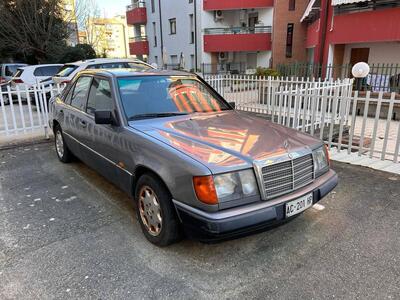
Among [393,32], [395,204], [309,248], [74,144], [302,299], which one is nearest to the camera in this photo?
[302,299]

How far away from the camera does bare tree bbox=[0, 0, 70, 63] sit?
66.6 feet

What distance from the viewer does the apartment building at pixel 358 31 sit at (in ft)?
36.9

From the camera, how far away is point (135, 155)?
120 inches

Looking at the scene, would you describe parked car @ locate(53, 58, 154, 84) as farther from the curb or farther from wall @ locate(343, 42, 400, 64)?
wall @ locate(343, 42, 400, 64)

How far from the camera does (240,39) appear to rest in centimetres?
2406

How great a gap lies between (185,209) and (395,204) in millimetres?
2746

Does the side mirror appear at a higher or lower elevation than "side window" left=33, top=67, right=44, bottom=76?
lower

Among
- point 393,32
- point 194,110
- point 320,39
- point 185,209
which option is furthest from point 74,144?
point 320,39

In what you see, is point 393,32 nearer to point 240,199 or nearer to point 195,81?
point 195,81

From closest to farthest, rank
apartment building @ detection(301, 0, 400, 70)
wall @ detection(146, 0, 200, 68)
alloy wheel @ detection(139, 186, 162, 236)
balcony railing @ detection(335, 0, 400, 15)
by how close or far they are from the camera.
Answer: alloy wheel @ detection(139, 186, 162, 236)
balcony railing @ detection(335, 0, 400, 15)
apartment building @ detection(301, 0, 400, 70)
wall @ detection(146, 0, 200, 68)

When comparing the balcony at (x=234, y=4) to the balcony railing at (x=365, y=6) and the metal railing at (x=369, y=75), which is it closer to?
the balcony railing at (x=365, y=6)

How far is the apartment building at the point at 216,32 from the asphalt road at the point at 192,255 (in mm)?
17529

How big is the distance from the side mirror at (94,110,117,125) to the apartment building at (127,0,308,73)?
17382 mm

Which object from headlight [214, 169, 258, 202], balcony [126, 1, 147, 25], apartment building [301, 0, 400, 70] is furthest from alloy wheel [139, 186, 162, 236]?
balcony [126, 1, 147, 25]
